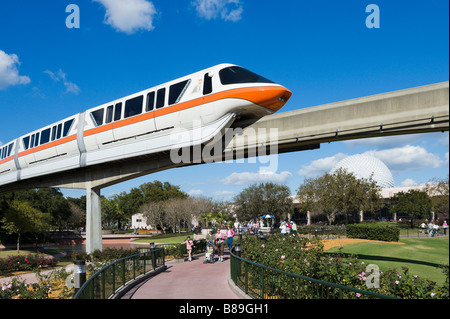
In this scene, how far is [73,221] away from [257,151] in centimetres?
7164

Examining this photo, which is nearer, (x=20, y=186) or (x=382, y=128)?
(x=382, y=128)

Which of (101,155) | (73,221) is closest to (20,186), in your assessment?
(101,155)

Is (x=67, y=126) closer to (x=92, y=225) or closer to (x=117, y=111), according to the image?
(x=117, y=111)

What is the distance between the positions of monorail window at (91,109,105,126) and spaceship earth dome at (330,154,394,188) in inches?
3055

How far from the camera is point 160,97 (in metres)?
17.6

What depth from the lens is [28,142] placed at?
1080 inches

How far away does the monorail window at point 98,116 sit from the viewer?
832 inches

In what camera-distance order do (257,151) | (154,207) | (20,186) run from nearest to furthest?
1. (257,151)
2. (20,186)
3. (154,207)

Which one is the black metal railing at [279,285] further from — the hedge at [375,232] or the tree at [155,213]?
the tree at [155,213]

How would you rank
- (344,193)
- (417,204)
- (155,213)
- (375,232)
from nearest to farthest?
(375,232) < (344,193) < (417,204) < (155,213)

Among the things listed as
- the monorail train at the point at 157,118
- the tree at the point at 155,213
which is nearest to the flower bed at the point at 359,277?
the monorail train at the point at 157,118

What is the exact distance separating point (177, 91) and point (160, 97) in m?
Answer: 1.28

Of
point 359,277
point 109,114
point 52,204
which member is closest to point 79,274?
point 359,277
